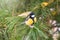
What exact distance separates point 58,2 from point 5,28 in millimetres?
287

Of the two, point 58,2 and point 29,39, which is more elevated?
point 58,2

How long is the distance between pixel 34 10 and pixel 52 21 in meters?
0.09

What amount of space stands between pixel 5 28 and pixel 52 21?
0.24 meters

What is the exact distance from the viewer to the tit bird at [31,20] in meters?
0.72

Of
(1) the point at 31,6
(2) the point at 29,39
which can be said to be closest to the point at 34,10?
(1) the point at 31,6

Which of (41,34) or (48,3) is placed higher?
(48,3)

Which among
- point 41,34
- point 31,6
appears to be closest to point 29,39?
point 41,34

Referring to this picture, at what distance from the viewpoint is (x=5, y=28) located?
0.84 meters

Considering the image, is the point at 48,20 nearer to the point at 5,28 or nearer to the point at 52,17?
the point at 52,17

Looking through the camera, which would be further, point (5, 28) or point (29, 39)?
point (5, 28)

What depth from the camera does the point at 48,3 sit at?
2.50 feet

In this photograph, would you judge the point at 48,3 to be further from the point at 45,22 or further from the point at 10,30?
the point at 10,30

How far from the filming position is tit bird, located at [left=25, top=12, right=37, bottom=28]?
0.72 m

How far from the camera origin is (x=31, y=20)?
72 cm
